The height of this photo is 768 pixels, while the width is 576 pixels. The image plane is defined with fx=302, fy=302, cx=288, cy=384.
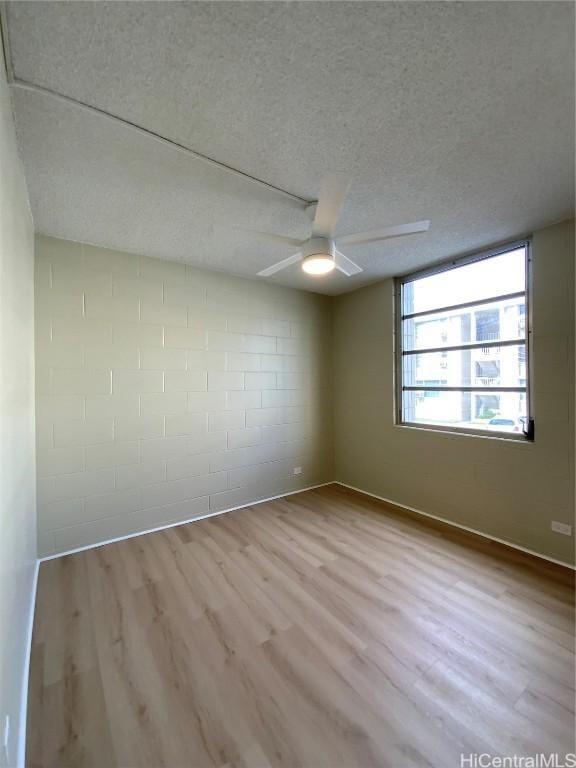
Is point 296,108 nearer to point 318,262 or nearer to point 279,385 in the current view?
point 318,262

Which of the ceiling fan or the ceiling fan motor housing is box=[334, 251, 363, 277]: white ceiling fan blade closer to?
the ceiling fan

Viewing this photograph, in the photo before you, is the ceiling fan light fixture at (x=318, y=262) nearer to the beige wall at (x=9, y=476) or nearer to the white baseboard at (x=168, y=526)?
the beige wall at (x=9, y=476)

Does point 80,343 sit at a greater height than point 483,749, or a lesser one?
greater

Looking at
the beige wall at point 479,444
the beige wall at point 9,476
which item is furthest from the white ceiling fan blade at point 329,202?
the beige wall at point 479,444

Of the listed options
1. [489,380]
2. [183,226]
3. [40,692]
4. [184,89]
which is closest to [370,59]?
[184,89]

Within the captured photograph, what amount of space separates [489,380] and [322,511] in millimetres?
2178

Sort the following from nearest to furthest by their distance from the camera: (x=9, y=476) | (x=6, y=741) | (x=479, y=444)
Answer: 1. (x=6, y=741)
2. (x=9, y=476)
3. (x=479, y=444)

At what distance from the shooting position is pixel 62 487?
2561 millimetres

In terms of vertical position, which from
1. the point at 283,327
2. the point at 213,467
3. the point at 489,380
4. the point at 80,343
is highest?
the point at 283,327

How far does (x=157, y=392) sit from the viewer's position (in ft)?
9.92

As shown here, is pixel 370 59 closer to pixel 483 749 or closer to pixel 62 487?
pixel 483 749

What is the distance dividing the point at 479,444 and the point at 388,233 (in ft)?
7.20

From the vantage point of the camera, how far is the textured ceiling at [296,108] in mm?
1027

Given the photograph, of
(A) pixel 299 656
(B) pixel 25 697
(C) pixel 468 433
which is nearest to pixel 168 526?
(B) pixel 25 697
